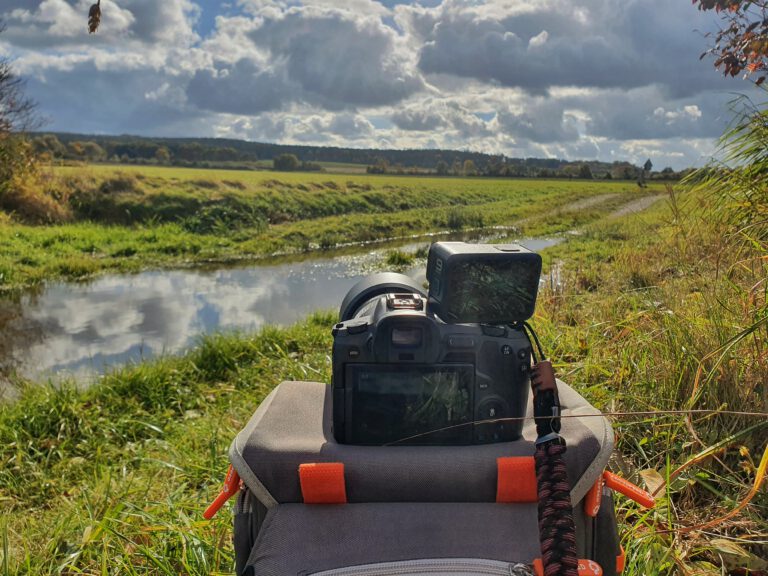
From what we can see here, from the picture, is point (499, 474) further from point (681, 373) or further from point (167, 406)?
point (167, 406)

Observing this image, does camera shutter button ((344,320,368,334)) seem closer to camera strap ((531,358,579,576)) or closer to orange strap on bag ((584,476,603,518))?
camera strap ((531,358,579,576))

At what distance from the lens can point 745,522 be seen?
6.21 ft

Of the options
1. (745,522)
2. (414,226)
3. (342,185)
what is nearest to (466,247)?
(745,522)

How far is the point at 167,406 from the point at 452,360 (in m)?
3.64

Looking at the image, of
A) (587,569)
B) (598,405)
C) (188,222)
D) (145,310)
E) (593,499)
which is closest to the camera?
(587,569)

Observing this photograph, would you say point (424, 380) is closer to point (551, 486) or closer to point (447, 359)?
point (447, 359)

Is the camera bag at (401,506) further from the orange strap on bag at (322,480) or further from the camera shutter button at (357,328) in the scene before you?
the camera shutter button at (357,328)

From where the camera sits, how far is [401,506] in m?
1.41

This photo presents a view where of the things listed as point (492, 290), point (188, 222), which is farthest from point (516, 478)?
point (188, 222)

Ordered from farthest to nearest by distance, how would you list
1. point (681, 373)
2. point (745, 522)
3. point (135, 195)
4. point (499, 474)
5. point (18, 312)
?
point (135, 195), point (18, 312), point (681, 373), point (745, 522), point (499, 474)

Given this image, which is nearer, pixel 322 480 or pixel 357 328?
pixel 322 480

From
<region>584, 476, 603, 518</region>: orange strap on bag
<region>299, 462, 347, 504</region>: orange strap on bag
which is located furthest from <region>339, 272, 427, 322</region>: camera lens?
<region>584, 476, 603, 518</region>: orange strap on bag

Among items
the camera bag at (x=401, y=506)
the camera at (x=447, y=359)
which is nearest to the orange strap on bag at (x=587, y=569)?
the camera bag at (x=401, y=506)

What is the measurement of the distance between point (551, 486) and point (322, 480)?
52 cm
